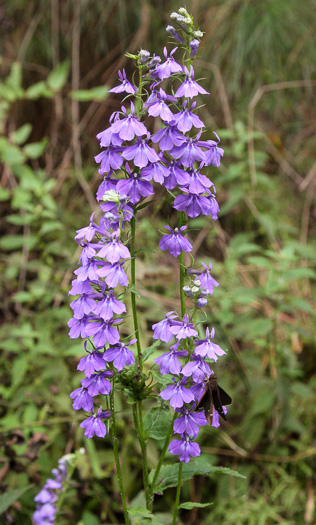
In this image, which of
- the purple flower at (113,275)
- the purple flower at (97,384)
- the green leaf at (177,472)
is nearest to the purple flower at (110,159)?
the purple flower at (113,275)

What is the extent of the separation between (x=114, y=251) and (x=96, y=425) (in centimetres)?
43

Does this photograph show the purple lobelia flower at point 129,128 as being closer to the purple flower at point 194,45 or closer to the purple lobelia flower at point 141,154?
the purple lobelia flower at point 141,154

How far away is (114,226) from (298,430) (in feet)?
5.74

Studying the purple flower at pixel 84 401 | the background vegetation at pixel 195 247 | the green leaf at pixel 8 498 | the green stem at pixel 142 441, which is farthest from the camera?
the background vegetation at pixel 195 247

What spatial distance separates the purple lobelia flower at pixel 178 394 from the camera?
1.19 metres

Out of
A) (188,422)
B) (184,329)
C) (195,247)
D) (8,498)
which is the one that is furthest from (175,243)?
(195,247)

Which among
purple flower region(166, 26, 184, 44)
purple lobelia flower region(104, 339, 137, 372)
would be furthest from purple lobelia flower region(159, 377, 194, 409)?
purple flower region(166, 26, 184, 44)

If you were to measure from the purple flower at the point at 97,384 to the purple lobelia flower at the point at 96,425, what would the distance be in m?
0.10

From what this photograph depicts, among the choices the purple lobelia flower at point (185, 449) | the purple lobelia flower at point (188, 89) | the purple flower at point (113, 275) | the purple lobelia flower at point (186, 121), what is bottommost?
the purple lobelia flower at point (185, 449)

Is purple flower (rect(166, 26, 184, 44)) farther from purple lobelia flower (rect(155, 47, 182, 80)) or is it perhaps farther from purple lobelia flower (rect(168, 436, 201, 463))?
purple lobelia flower (rect(168, 436, 201, 463))

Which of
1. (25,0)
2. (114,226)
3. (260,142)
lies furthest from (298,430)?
(25,0)

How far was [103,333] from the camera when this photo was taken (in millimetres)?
1181

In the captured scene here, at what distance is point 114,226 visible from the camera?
4.04 ft

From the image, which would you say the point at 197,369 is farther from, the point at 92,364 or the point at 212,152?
the point at 212,152
